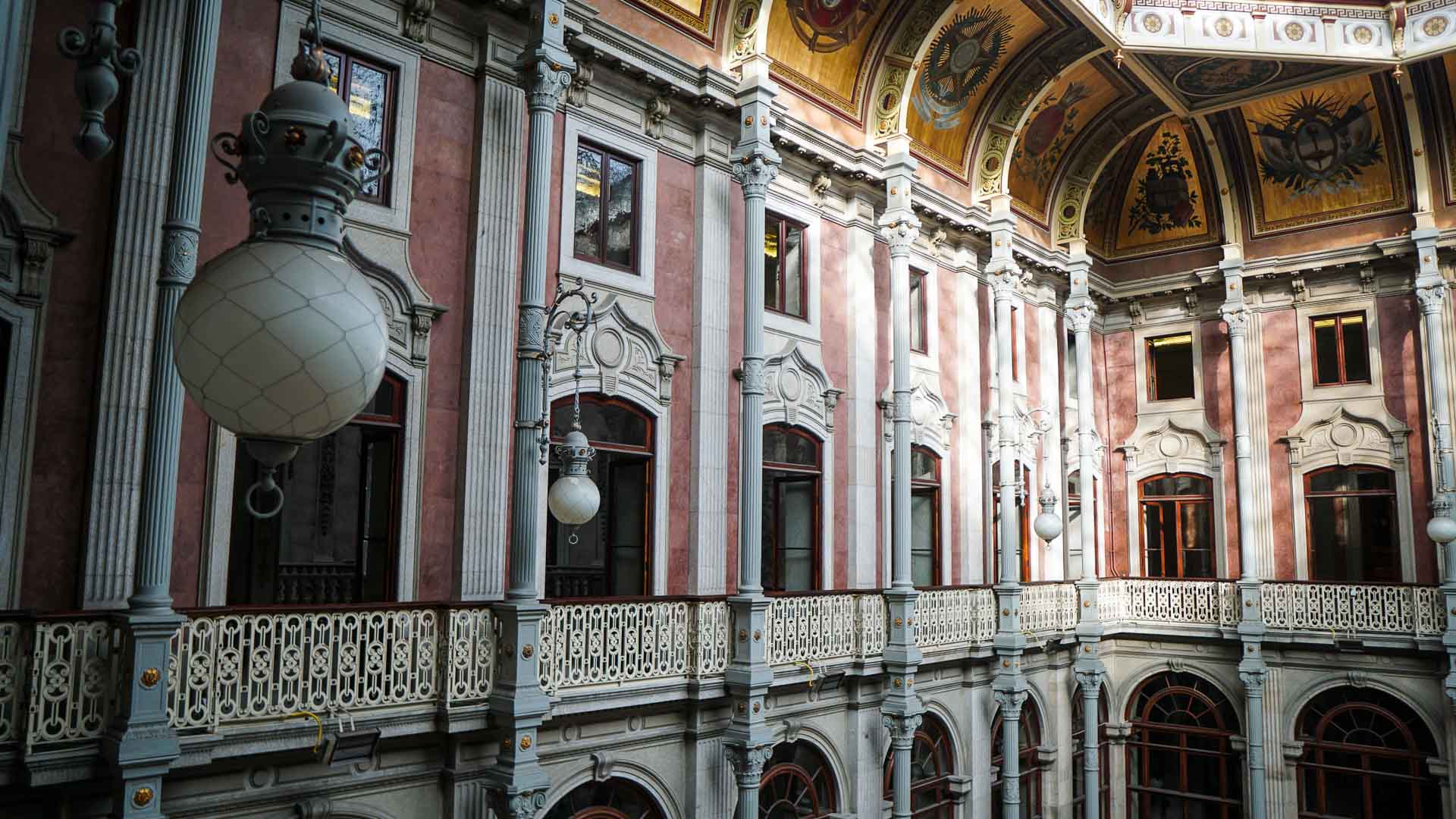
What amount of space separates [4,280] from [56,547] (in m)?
1.99

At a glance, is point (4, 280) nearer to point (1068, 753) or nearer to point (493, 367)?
point (493, 367)

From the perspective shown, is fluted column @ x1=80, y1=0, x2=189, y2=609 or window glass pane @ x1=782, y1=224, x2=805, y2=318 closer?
fluted column @ x1=80, y1=0, x2=189, y2=609

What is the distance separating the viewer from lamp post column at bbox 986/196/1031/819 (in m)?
16.3

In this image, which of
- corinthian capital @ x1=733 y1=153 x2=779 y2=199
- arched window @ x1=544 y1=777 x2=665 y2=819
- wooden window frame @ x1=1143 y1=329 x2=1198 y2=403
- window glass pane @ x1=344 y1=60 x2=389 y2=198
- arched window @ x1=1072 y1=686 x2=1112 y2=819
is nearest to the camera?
window glass pane @ x1=344 y1=60 x2=389 y2=198

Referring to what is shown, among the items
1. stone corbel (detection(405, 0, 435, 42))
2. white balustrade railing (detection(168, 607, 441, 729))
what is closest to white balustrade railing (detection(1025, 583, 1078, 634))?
white balustrade railing (detection(168, 607, 441, 729))

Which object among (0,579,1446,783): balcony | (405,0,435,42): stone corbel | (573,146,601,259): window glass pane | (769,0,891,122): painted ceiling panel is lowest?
(0,579,1446,783): balcony

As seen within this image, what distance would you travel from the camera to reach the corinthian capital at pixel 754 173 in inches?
497

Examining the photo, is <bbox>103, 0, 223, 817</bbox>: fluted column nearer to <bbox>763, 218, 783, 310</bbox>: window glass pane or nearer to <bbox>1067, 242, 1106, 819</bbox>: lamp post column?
<bbox>763, 218, 783, 310</bbox>: window glass pane

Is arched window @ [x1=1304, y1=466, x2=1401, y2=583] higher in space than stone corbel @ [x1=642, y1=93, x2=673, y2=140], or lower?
lower

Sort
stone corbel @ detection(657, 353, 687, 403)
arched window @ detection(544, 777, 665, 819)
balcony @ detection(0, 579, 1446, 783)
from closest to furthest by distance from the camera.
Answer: balcony @ detection(0, 579, 1446, 783), arched window @ detection(544, 777, 665, 819), stone corbel @ detection(657, 353, 687, 403)

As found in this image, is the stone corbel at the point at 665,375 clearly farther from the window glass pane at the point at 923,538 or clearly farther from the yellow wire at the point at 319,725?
the window glass pane at the point at 923,538

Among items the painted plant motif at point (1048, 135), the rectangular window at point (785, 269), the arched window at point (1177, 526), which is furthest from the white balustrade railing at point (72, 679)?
the arched window at point (1177, 526)

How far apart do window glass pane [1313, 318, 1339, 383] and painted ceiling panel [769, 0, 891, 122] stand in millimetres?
10988

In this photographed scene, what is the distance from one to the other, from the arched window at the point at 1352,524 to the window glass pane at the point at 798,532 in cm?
1117
